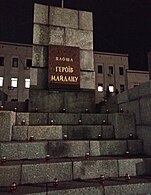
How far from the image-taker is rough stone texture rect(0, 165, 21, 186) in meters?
4.03

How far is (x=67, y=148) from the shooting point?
5.21 meters

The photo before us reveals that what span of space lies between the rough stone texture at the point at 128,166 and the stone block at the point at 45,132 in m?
1.96

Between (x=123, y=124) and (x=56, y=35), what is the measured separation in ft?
16.8

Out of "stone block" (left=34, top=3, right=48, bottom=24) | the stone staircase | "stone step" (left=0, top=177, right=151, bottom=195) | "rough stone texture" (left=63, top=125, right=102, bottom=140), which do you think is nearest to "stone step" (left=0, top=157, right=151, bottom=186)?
the stone staircase

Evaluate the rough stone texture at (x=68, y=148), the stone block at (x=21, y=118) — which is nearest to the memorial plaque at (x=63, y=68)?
the stone block at (x=21, y=118)

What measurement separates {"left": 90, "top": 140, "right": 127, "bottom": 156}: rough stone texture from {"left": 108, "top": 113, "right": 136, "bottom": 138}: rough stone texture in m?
0.53

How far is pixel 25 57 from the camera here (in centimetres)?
3659

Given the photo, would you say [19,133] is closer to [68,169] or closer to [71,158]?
[71,158]

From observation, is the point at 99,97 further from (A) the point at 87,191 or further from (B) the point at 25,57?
(A) the point at 87,191

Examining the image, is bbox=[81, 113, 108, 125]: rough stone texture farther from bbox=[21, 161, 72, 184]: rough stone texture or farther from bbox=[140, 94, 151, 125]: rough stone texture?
bbox=[21, 161, 72, 184]: rough stone texture

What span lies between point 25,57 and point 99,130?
3321 centimetres

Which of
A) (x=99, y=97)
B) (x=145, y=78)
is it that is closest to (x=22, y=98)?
(x=99, y=97)

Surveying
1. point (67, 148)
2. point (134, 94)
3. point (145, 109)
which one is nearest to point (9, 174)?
point (67, 148)

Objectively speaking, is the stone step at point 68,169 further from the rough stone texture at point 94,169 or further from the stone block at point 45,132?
the stone block at point 45,132
